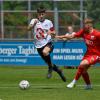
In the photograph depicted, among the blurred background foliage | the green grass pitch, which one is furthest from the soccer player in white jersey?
the blurred background foliage

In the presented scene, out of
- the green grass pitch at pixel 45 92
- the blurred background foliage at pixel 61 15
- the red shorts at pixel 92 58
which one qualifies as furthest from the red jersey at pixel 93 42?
the blurred background foliage at pixel 61 15

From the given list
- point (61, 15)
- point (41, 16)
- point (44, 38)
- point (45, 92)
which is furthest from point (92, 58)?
point (61, 15)

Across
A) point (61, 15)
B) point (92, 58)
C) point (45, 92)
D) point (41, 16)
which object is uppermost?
point (41, 16)

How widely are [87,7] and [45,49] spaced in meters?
22.0

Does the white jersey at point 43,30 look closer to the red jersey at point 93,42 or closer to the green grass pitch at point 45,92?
the green grass pitch at point 45,92

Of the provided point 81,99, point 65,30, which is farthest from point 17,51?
point 81,99

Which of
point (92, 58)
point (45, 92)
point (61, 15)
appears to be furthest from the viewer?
point (61, 15)

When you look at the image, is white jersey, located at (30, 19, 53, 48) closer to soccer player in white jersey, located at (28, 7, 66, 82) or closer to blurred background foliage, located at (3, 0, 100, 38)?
soccer player in white jersey, located at (28, 7, 66, 82)

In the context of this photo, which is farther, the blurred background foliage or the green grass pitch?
the blurred background foliage

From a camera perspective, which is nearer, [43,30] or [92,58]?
[92,58]

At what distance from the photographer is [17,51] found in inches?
1098

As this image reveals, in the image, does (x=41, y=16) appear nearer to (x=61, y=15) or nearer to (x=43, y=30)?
(x=43, y=30)

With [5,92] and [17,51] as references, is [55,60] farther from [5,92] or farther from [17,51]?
[5,92]

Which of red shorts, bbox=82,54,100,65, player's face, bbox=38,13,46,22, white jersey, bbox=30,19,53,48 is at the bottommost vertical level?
red shorts, bbox=82,54,100,65
